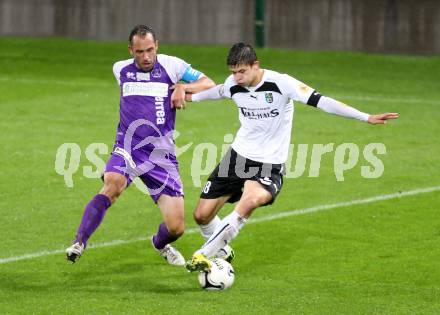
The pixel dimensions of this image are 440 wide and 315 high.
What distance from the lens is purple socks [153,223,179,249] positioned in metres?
12.7

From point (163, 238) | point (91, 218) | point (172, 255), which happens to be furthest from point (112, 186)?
point (172, 255)

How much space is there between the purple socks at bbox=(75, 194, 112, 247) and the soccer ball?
1131 millimetres

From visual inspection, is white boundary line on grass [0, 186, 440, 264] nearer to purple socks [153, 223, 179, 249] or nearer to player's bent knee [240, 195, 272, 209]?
purple socks [153, 223, 179, 249]

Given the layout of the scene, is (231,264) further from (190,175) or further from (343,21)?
(343,21)

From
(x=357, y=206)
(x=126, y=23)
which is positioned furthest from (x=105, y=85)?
(x=357, y=206)

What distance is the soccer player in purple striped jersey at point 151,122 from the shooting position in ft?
40.2

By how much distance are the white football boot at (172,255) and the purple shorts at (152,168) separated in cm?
65

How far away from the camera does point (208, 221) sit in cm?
1273

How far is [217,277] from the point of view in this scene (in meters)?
11.5

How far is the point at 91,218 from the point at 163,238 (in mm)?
1223

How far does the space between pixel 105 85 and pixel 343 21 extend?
782 centimetres

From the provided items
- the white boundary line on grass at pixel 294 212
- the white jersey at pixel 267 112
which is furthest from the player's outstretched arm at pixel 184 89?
the white boundary line on grass at pixel 294 212

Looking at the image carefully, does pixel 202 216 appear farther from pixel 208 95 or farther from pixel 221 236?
pixel 208 95

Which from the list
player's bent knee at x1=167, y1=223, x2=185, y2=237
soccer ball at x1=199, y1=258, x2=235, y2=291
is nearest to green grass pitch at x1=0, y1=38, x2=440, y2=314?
soccer ball at x1=199, y1=258, x2=235, y2=291
